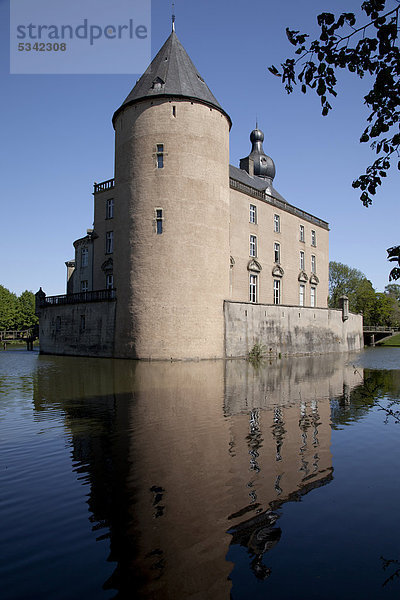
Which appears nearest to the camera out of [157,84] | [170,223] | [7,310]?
[170,223]

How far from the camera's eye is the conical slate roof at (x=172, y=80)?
2594cm

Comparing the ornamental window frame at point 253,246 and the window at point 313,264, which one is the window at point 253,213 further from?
the window at point 313,264

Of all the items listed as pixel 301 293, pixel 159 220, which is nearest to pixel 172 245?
pixel 159 220

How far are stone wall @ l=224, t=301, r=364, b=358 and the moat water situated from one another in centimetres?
1780

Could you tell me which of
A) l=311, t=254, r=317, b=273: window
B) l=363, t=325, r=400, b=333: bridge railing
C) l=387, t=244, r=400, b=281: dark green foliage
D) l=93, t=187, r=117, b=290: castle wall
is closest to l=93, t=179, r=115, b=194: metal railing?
l=93, t=187, r=117, b=290: castle wall

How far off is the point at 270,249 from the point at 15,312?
46.6 metres

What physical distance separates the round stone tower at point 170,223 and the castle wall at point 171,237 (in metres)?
0.05

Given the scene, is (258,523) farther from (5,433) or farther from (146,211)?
(146,211)

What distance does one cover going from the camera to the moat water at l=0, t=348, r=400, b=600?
3309 millimetres

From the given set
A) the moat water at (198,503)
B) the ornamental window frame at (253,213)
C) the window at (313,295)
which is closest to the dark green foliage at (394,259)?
the moat water at (198,503)

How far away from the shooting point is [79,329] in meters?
29.9

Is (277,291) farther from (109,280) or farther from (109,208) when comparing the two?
(109,208)

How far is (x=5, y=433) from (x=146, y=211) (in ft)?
63.3

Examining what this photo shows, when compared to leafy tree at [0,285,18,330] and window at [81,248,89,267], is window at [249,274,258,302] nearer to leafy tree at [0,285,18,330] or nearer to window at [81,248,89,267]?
window at [81,248,89,267]
